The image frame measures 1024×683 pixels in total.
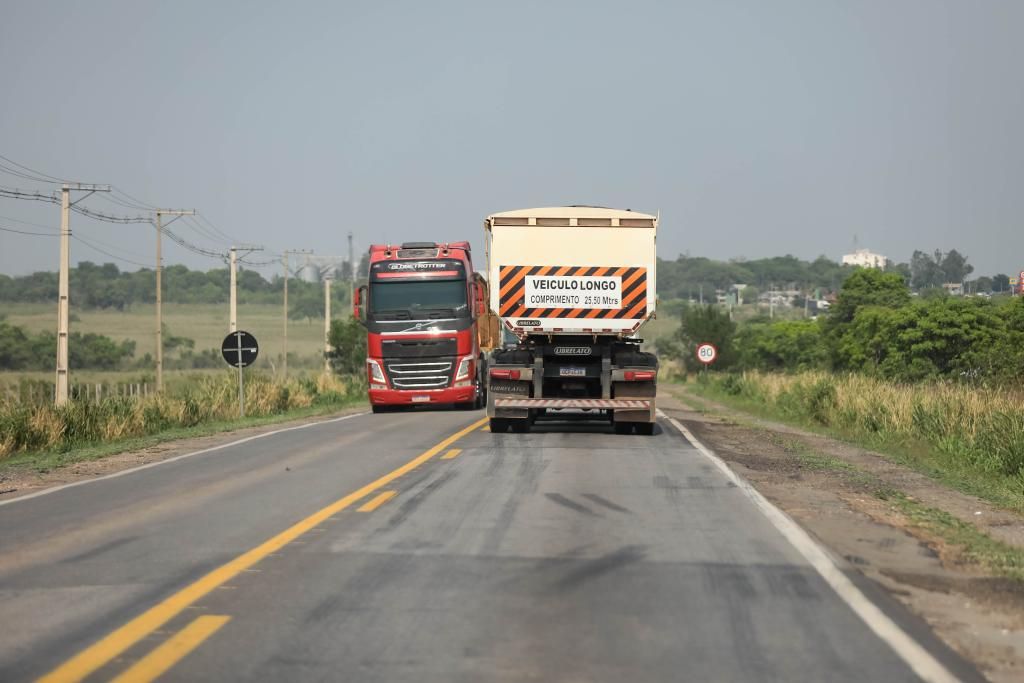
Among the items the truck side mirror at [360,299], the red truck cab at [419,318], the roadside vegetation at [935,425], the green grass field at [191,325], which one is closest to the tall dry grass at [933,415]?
the roadside vegetation at [935,425]

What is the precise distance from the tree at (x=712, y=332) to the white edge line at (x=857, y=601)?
241 ft

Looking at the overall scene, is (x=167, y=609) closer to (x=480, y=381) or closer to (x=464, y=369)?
(x=464, y=369)

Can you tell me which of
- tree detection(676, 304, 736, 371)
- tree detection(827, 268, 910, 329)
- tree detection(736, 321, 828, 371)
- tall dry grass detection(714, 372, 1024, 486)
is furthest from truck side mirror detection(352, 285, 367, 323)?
tree detection(736, 321, 828, 371)

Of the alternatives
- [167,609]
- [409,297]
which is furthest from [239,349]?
[167,609]

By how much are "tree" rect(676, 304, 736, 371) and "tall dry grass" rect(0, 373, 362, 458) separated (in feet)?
155

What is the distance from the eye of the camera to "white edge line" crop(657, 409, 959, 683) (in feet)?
19.3

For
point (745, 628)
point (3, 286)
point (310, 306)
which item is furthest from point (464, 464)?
point (310, 306)

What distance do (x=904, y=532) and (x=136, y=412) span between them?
62.6 feet

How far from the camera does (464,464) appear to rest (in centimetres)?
1585

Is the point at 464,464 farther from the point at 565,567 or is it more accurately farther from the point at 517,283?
the point at 565,567

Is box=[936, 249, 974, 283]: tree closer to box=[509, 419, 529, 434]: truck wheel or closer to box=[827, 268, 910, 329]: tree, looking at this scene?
box=[827, 268, 910, 329]: tree

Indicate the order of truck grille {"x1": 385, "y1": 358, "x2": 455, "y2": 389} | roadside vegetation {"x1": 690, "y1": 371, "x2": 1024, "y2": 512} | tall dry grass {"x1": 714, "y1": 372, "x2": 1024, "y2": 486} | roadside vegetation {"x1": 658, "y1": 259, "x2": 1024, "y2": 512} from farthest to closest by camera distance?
truck grille {"x1": 385, "y1": 358, "x2": 455, "y2": 389} → roadside vegetation {"x1": 658, "y1": 259, "x2": 1024, "y2": 512} → tall dry grass {"x1": 714, "y1": 372, "x2": 1024, "y2": 486} → roadside vegetation {"x1": 690, "y1": 371, "x2": 1024, "y2": 512}

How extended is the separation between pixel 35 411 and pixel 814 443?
14796 millimetres

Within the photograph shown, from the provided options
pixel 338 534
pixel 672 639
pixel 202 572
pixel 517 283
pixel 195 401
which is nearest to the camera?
pixel 672 639
